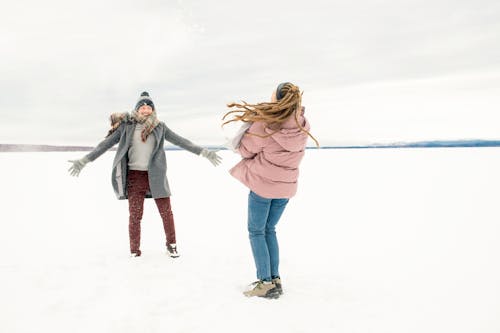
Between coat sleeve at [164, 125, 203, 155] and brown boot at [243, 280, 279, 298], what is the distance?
2.18 meters

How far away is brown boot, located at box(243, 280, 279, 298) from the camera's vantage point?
3863 millimetres

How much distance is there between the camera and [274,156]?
11.9 feet

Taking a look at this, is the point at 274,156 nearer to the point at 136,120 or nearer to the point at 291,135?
the point at 291,135

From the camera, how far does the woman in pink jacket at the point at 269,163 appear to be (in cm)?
349

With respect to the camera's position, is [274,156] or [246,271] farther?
[246,271]

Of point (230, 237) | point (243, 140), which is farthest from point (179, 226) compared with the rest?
point (243, 140)

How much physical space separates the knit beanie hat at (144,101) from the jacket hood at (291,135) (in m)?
2.31

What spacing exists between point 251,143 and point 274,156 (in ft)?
0.88

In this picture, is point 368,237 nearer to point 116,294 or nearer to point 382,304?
point 382,304

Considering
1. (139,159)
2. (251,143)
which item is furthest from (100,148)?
(251,143)

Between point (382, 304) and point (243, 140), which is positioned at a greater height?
point (243, 140)

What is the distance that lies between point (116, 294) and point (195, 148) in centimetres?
220

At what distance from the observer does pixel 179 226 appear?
23.9ft

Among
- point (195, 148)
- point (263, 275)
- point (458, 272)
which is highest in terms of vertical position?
point (195, 148)
